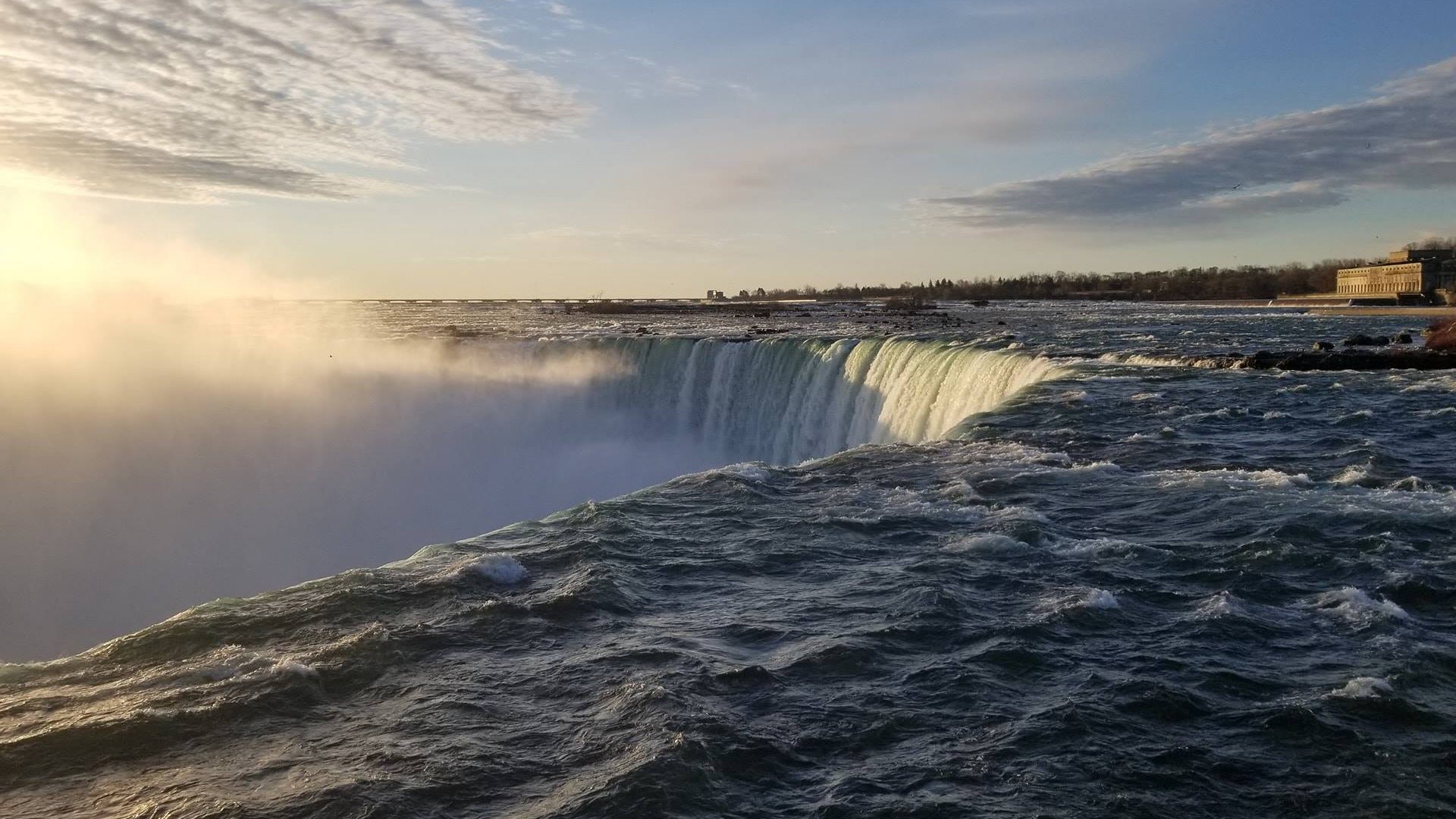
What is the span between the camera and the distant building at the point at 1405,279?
98206mm

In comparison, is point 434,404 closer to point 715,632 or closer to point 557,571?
point 557,571

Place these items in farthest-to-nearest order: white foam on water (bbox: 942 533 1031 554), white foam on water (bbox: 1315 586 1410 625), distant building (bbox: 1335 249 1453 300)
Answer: distant building (bbox: 1335 249 1453 300) → white foam on water (bbox: 942 533 1031 554) → white foam on water (bbox: 1315 586 1410 625)

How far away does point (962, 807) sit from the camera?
24.1 feet

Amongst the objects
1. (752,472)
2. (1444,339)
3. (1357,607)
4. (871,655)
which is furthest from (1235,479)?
(1444,339)

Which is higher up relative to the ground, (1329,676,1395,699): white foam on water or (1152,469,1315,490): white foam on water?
(1152,469,1315,490): white foam on water

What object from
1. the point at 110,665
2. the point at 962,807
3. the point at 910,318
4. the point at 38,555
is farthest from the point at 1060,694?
the point at 910,318

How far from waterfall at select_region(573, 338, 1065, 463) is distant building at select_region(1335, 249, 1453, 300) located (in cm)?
7344

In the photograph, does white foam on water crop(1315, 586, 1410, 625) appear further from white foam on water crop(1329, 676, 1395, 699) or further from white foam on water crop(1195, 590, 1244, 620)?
white foam on water crop(1329, 676, 1395, 699)

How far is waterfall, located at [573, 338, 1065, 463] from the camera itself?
107 ft

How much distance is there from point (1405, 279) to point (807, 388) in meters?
91.3

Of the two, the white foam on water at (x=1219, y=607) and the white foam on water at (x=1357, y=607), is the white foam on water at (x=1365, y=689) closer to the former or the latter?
the white foam on water at (x=1357, y=607)

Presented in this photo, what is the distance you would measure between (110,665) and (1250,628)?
1187 cm

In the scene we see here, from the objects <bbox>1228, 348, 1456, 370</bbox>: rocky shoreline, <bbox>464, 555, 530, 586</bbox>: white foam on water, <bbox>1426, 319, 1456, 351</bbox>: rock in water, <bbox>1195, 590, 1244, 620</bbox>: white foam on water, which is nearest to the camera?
<bbox>1195, 590, 1244, 620</bbox>: white foam on water

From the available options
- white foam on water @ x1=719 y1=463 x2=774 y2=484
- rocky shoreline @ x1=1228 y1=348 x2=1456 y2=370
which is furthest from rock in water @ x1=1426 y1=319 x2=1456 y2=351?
white foam on water @ x1=719 y1=463 x2=774 y2=484
